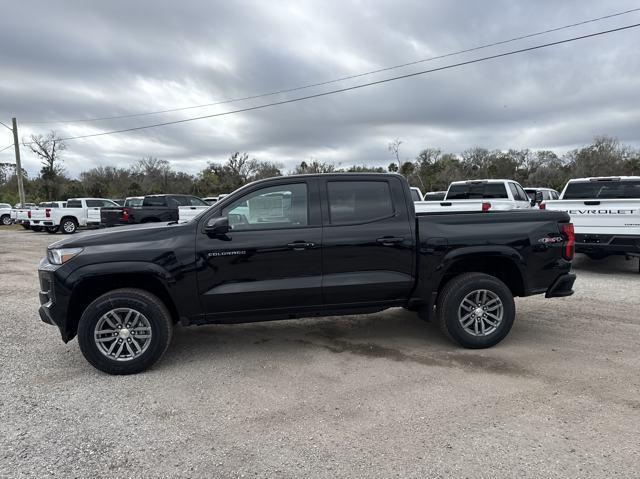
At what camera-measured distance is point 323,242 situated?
460 centimetres

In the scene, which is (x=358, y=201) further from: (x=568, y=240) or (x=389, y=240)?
(x=568, y=240)

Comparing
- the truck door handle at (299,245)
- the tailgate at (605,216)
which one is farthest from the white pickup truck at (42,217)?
the tailgate at (605,216)

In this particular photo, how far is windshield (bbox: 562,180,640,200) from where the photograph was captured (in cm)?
1000

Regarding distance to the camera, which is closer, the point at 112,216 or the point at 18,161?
the point at 112,216

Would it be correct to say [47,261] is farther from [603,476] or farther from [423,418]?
[603,476]

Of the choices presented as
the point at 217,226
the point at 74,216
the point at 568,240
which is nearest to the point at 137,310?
the point at 217,226

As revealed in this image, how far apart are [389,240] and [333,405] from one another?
5.81 feet

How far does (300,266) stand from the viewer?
4.57 meters

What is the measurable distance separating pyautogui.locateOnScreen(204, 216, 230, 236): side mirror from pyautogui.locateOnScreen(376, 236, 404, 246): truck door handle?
152 cm

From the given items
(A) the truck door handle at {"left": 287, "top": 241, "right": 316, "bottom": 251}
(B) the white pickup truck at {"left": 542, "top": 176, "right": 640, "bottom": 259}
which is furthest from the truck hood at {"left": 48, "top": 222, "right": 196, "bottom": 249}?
(B) the white pickup truck at {"left": 542, "top": 176, "right": 640, "bottom": 259}

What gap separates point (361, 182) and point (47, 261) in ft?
10.6

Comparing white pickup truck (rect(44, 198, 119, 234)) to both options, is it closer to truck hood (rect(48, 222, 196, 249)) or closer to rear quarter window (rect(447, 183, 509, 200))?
rear quarter window (rect(447, 183, 509, 200))

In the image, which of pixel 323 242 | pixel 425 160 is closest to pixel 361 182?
pixel 323 242

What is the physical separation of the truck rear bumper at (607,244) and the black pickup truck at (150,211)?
13.1 m
